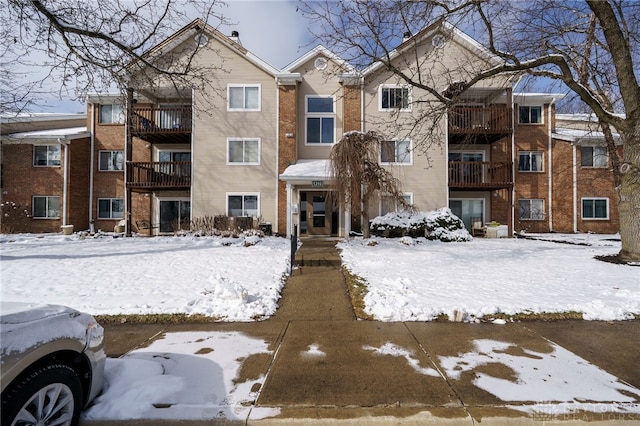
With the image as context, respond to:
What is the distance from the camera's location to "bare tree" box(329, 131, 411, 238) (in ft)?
42.2

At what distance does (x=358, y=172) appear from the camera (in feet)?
42.3

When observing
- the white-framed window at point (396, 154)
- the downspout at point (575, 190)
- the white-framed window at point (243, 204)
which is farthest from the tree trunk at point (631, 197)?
the white-framed window at point (243, 204)

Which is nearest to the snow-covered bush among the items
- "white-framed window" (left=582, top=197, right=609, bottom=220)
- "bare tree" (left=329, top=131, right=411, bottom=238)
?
"bare tree" (left=329, top=131, right=411, bottom=238)

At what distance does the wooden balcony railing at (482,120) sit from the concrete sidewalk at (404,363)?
44.2ft

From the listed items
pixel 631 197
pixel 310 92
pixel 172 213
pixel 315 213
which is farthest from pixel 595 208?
pixel 172 213

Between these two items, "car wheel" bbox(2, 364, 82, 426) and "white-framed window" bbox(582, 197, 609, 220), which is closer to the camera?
"car wheel" bbox(2, 364, 82, 426)

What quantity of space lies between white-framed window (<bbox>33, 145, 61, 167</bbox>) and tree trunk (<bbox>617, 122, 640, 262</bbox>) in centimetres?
2707

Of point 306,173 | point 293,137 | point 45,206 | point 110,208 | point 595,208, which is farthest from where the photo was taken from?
point 595,208

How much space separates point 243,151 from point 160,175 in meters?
4.61

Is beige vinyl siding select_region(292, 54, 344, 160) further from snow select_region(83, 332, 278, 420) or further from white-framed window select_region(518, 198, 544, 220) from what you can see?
snow select_region(83, 332, 278, 420)

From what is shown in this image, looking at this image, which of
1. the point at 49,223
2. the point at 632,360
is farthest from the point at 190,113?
the point at 632,360

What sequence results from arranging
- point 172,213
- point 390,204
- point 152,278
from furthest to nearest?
point 172,213, point 390,204, point 152,278

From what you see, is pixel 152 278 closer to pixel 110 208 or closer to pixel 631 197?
pixel 631 197

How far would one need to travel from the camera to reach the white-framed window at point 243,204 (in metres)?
17.3
